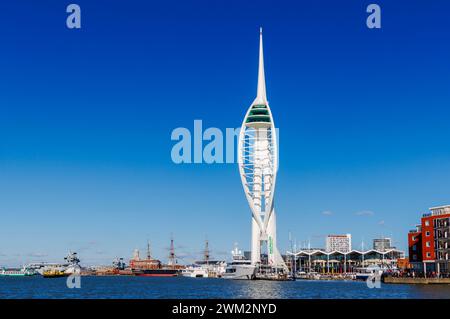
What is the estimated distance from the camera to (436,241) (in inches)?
4178

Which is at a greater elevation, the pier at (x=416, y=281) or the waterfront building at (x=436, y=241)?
the waterfront building at (x=436, y=241)

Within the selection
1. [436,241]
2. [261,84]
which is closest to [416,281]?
[436,241]

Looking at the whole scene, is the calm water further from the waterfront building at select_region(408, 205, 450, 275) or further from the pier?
the waterfront building at select_region(408, 205, 450, 275)

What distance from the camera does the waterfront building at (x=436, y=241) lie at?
10412cm

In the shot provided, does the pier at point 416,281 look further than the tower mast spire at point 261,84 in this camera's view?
No

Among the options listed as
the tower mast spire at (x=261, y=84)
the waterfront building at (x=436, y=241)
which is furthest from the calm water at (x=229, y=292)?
the tower mast spire at (x=261, y=84)

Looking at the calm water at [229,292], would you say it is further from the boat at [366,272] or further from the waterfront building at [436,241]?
the boat at [366,272]

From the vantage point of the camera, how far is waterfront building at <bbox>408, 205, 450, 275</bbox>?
104m

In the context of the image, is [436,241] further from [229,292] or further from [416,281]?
[229,292]

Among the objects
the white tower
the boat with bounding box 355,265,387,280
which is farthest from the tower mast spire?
the boat with bounding box 355,265,387,280
